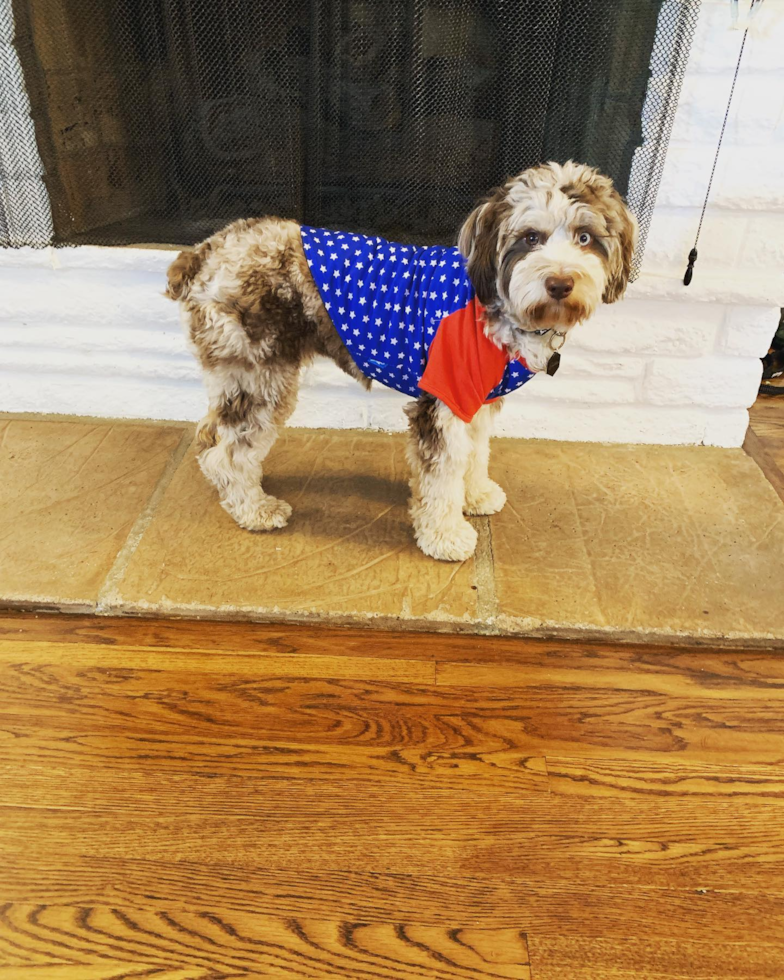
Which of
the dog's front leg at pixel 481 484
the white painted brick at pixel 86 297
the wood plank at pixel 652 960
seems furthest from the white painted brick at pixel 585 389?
the wood plank at pixel 652 960

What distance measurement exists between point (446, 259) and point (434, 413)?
0.39 meters

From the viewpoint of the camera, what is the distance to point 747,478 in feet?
7.72

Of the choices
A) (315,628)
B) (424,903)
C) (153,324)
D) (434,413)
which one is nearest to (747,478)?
(434,413)

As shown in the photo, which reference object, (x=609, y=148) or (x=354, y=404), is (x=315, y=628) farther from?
(x=609, y=148)

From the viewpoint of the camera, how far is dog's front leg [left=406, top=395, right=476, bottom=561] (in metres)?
1.80

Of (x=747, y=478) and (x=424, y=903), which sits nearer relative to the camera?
(x=424, y=903)

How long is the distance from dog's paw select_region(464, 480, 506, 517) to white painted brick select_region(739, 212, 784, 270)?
1059 mm

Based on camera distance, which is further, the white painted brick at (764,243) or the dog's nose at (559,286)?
the white painted brick at (764,243)

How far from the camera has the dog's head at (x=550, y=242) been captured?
4.82 feet

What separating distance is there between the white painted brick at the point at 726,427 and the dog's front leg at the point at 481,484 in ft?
2.83

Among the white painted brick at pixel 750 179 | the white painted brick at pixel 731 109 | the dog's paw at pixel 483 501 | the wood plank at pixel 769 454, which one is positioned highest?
the white painted brick at pixel 731 109

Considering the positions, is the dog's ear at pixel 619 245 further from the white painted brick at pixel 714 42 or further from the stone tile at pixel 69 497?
the stone tile at pixel 69 497

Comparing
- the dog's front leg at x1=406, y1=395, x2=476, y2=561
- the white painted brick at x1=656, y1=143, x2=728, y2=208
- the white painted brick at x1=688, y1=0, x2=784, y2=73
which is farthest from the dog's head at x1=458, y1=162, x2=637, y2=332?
the white painted brick at x1=688, y1=0, x2=784, y2=73

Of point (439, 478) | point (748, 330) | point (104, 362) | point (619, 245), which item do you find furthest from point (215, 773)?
point (748, 330)
